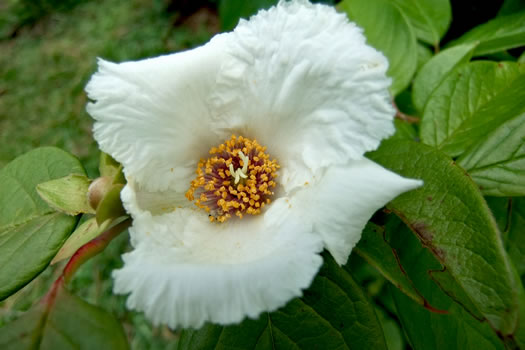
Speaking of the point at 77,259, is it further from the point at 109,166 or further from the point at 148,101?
the point at 148,101

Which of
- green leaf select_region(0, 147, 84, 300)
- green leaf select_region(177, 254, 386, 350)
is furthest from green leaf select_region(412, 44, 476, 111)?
green leaf select_region(0, 147, 84, 300)

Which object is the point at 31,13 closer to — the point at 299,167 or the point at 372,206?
the point at 299,167

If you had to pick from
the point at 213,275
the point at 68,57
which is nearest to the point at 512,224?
the point at 213,275

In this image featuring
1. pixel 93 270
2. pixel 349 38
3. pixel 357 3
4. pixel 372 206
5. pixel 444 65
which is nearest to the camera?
pixel 372 206

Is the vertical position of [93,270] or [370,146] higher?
[370,146]

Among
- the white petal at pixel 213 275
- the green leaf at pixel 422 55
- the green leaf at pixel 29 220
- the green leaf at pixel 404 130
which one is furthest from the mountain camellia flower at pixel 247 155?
the green leaf at pixel 422 55

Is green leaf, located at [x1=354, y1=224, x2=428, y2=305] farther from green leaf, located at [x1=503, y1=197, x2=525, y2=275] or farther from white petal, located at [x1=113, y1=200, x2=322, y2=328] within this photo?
green leaf, located at [x1=503, y1=197, x2=525, y2=275]

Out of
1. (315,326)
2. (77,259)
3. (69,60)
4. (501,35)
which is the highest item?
(501,35)

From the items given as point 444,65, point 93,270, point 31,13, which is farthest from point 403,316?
point 31,13
